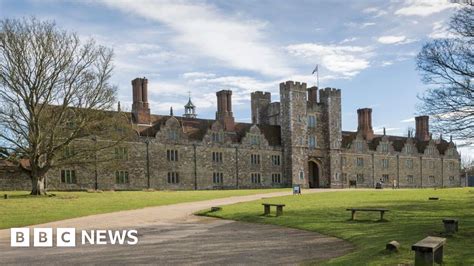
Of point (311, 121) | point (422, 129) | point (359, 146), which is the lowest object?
point (359, 146)

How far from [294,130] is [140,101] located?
776 inches

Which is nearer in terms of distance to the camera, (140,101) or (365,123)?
(140,101)

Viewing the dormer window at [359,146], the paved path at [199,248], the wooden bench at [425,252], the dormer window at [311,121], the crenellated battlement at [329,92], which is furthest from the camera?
the dormer window at [359,146]

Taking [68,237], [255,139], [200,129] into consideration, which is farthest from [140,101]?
[68,237]

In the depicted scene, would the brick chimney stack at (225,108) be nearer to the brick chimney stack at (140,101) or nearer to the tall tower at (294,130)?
the tall tower at (294,130)

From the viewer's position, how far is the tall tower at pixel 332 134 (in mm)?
65625

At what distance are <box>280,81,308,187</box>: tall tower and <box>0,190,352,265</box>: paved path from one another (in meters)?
44.0

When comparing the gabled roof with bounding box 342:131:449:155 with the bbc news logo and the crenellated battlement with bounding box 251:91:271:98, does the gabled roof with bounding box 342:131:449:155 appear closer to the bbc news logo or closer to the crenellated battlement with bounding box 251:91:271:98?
the crenellated battlement with bounding box 251:91:271:98

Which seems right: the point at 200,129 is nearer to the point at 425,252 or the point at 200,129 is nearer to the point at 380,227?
the point at 380,227

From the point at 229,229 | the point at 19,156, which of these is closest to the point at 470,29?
the point at 229,229

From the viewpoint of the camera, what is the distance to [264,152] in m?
61.3

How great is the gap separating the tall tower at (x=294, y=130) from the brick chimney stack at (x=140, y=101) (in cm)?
1770

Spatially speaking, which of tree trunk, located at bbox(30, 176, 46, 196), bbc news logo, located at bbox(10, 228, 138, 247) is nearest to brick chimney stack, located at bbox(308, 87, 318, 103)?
tree trunk, located at bbox(30, 176, 46, 196)

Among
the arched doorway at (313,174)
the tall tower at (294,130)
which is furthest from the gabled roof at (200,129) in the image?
the arched doorway at (313,174)
